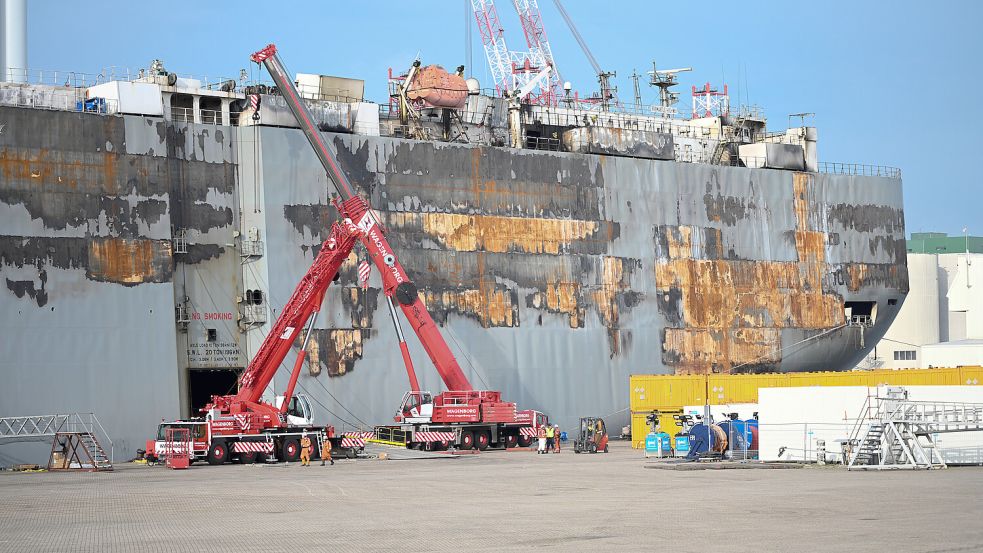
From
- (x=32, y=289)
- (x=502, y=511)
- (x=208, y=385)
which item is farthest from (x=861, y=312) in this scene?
(x=502, y=511)

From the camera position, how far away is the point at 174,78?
63500mm

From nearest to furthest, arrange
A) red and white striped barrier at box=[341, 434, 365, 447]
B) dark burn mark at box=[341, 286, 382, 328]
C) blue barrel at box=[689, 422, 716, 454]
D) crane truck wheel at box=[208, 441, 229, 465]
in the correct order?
blue barrel at box=[689, 422, 716, 454] < crane truck wheel at box=[208, 441, 229, 465] < red and white striped barrier at box=[341, 434, 365, 447] < dark burn mark at box=[341, 286, 382, 328]

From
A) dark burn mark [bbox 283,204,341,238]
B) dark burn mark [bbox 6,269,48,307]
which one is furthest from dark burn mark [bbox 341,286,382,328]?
dark burn mark [bbox 6,269,48,307]

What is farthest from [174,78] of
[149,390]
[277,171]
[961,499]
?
[961,499]

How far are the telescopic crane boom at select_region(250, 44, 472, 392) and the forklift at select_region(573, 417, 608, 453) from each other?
5.50 m

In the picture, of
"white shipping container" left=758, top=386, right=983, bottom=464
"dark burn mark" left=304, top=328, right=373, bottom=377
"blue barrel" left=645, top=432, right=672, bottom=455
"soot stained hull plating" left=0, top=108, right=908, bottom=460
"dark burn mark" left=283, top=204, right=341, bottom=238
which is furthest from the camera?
"dark burn mark" left=283, top=204, right=341, bottom=238

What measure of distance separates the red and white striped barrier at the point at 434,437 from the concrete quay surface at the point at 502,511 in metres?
12.3

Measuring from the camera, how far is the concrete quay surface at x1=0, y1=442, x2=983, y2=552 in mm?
23094

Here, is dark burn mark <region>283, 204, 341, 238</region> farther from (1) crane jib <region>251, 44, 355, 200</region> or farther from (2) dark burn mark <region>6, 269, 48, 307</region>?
(2) dark burn mark <region>6, 269, 48, 307</region>

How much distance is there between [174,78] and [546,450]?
2500 centimetres

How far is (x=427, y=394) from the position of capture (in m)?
58.8

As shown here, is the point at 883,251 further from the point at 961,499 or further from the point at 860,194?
the point at 961,499

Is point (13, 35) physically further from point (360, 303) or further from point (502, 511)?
point (502, 511)

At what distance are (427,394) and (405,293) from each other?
536 cm
